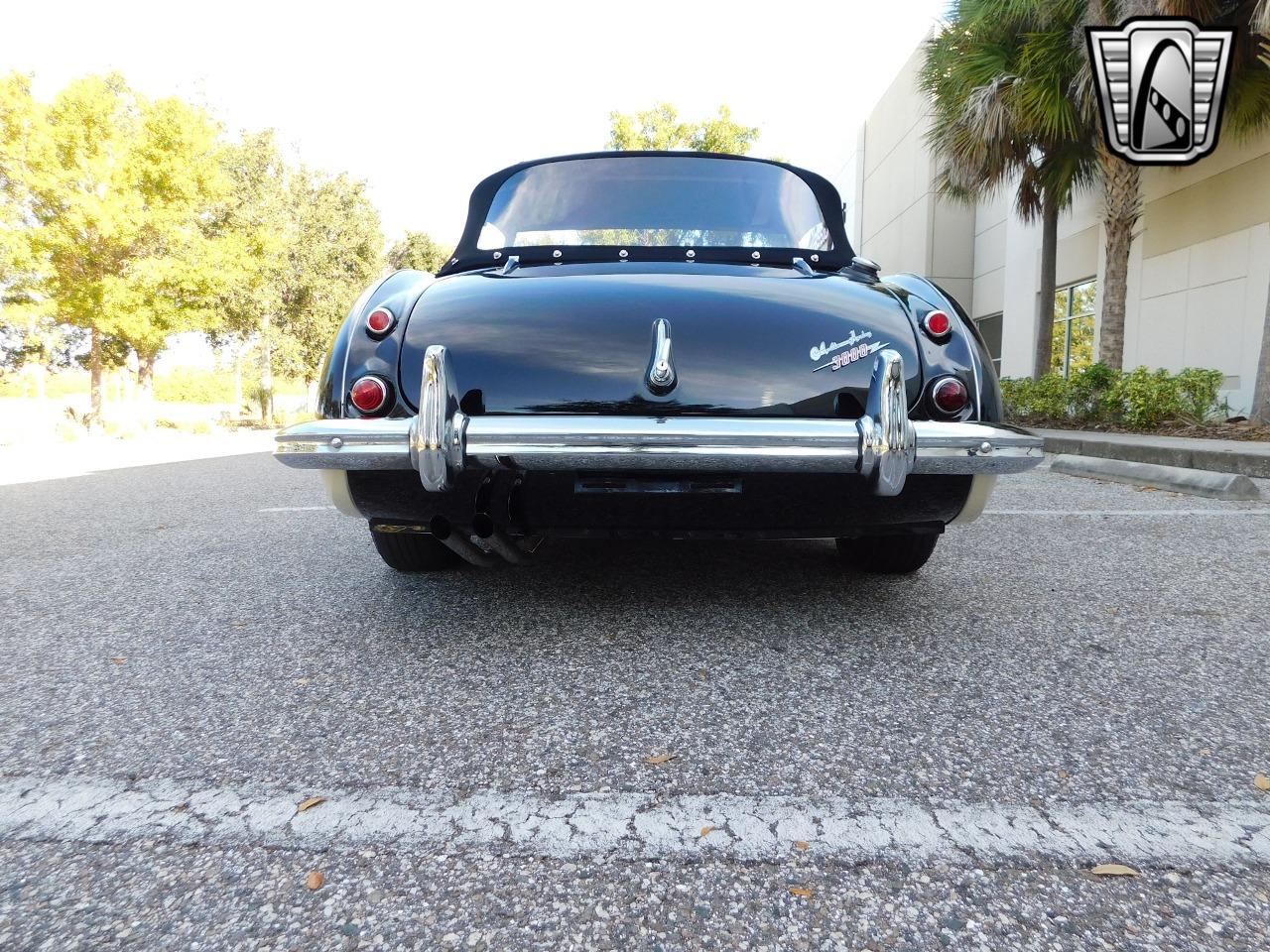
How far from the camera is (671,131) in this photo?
84.1ft

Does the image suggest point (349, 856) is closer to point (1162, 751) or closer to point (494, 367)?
point (494, 367)

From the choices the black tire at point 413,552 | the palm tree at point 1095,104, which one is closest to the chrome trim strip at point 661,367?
the black tire at point 413,552

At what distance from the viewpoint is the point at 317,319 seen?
25.1m

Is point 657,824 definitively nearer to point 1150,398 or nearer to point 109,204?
point 1150,398

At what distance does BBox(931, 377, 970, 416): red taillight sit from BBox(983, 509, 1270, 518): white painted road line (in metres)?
2.71

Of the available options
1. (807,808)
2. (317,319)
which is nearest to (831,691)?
(807,808)

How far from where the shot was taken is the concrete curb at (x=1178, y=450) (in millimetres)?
6230

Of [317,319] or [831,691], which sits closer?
[831,691]

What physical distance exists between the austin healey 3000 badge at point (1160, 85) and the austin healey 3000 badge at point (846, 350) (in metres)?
8.80

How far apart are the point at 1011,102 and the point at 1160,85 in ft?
5.78

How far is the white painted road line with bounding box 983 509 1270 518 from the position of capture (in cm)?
449

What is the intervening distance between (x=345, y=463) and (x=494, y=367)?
44 centimetres

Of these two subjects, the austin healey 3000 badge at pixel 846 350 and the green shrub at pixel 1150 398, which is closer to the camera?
the austin healey 3000 badge at pixel 846 350

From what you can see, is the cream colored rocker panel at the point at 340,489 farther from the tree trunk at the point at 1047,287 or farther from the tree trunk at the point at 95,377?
the tree trunk at the point at 95,377
